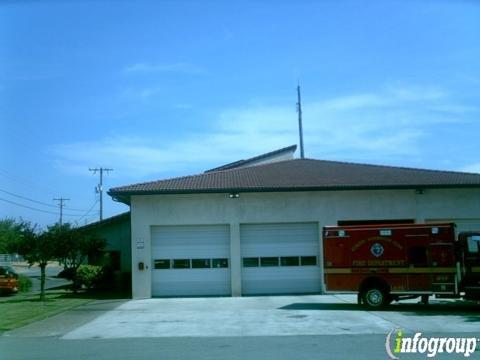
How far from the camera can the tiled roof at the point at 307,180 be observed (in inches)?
1000

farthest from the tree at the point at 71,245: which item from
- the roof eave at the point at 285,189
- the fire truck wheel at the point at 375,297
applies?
the fire truck wheel at the point at 375,297

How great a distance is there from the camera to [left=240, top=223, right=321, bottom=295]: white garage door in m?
25.6

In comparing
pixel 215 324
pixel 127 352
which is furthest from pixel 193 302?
pixel 127 352

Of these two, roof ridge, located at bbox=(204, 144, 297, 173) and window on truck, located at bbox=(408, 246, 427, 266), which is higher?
roof ridge, located at bbox=(204, 144, 297, 173)

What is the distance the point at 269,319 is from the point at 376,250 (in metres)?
4.62

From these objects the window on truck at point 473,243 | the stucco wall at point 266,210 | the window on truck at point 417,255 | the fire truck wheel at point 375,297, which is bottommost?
the fire truck wheel at point 375,297

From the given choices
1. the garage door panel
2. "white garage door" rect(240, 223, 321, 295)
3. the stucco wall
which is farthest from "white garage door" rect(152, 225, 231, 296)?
"white garage door" rect(240, 223, 321, 295)

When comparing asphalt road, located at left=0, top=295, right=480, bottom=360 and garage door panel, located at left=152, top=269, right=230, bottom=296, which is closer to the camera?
asphalt road, located at left=0, top=295, right=480, bottom=360

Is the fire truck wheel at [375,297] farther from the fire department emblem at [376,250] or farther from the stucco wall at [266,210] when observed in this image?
the stucco wall at [266,210]

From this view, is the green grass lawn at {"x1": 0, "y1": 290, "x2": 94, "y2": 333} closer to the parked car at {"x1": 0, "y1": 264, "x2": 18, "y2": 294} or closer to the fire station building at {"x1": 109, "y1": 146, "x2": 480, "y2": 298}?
the fire station building at {"x1": 109, "y1": 146, "x2": 480, "y2": 298}

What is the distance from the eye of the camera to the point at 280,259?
2572cm

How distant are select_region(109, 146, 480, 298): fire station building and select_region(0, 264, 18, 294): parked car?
7.85 meters

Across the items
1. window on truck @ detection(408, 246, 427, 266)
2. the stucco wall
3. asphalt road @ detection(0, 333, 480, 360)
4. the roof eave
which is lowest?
asphalt road @ detection(0, 333, 480, 360)

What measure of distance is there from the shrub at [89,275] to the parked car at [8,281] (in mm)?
3030
